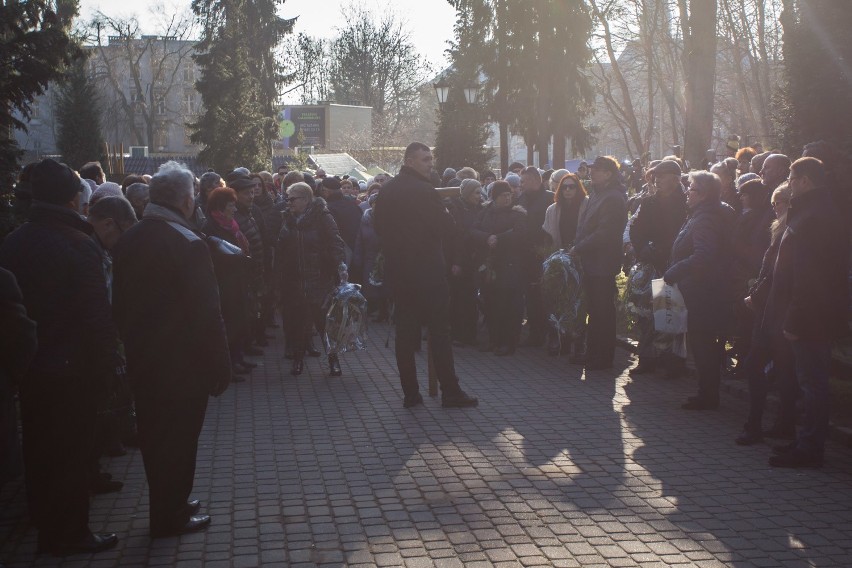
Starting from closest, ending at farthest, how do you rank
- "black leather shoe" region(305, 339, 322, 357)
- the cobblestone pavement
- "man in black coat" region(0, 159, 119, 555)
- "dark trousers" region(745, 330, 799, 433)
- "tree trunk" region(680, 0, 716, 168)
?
"man in black coat" region(0, 159, 119, 555) → the cobblestone pavement → "dark trousers" region(745, 330, 799, 433) → "black leather shoe" region(305, 339, 322, 357) → "tree trunk" region(680, 0, 716, 168)

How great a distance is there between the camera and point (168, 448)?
5.89 m

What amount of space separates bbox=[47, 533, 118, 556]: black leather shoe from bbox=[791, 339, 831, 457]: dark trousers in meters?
4.41

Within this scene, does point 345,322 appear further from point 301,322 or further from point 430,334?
point 430,334

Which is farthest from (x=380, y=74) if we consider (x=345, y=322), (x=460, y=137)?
(x=345, y=322)

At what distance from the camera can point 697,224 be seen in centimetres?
916

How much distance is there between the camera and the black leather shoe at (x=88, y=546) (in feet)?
18.6

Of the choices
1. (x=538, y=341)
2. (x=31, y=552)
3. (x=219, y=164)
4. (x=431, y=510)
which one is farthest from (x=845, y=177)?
(x=219, y=164)

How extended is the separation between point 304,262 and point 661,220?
362cm

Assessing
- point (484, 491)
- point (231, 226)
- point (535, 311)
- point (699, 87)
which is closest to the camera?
point (484, 491)

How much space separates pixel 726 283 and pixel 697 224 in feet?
1.74

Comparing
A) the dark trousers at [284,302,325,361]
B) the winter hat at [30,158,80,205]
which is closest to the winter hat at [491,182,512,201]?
the dark trousers at [284,302,325,361]

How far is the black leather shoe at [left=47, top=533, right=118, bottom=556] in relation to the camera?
5668 mm

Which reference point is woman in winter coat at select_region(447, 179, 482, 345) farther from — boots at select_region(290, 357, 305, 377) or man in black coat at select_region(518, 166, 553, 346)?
boots at select_region(290, 357, 305, 377)

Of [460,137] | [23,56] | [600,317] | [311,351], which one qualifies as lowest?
[311,351]
